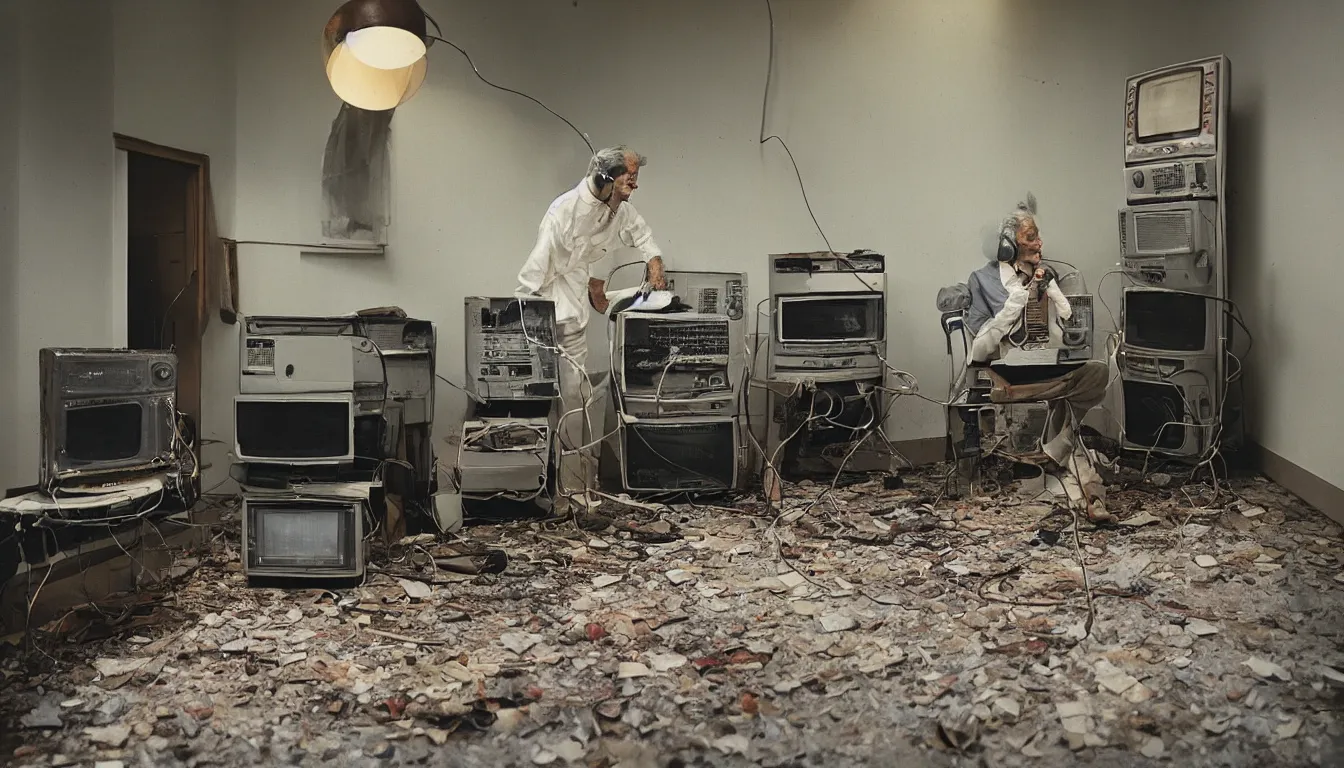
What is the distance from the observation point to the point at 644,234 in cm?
569

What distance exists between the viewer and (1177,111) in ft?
17.5

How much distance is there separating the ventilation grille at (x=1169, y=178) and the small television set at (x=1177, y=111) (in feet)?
0.20

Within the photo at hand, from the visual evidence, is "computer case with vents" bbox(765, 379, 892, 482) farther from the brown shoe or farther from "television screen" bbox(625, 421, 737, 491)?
the brown shoe

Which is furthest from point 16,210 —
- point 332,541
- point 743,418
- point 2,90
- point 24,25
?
point 743,418

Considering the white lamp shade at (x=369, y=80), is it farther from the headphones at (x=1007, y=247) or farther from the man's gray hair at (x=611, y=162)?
the headphones at (x=1007, y=247)

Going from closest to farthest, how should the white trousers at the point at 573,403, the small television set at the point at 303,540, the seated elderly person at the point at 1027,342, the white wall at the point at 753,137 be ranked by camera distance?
the small television set at the point at 303,540 → the seated elderly person at the point at 1027,342 → the white wall at the point at 753,137 → the white trousers at the point at 573,403

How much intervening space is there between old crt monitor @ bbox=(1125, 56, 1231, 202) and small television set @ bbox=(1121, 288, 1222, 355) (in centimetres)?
53

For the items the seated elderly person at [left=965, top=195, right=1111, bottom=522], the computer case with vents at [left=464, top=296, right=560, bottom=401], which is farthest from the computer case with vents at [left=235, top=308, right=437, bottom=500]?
the seated elderly person at [left=965, top=195, right=1111, bottom=522]

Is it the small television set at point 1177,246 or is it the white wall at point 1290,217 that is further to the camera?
the small television set at point 1177,246

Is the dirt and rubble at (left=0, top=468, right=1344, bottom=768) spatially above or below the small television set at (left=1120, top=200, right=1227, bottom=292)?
below

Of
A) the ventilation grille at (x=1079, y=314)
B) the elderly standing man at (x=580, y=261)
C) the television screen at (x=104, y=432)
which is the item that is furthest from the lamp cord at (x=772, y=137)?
the television screen at (x=104, y=432)

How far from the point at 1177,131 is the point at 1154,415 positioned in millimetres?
1520

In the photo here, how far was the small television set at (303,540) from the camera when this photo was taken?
13.1ft

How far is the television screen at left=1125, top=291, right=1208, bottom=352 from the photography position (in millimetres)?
5344
